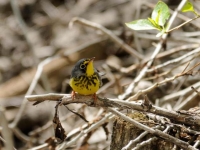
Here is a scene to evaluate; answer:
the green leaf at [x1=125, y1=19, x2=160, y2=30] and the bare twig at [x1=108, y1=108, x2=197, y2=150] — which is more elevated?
the green leaf at [x1=125, y1=19, x2=160, y2=30]

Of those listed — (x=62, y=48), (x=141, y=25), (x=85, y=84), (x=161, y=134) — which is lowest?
(x=62, y=48)

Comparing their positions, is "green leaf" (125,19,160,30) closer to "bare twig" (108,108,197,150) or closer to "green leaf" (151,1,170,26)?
"green leaf" (151,1,170,26)

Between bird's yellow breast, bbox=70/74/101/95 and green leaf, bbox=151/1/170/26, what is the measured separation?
1.89 ft

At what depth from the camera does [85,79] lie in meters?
2.72

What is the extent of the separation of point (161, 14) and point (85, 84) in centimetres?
63

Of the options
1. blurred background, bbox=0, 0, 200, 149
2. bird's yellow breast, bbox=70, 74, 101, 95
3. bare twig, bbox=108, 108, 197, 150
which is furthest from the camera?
blurred background, bbox=0, 0, 200, 149

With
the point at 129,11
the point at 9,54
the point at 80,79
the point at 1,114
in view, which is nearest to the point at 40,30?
the point at 9,54

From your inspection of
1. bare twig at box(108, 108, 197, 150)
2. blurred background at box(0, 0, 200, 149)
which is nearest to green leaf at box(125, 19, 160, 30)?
bare twig at box(108, 108, 197, 150)

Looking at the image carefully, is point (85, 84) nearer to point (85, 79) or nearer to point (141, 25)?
point (85, 79)

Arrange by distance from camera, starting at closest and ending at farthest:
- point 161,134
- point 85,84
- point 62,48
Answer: point 161,134
point 85,84
point 62,48

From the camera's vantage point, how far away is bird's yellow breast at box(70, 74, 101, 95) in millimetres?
2668

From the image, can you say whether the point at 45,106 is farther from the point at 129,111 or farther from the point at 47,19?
the point at 129,111

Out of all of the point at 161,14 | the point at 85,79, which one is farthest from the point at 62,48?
the point at 161,14

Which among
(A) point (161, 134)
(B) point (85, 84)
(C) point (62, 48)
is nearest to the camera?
(A) point (161, 134)
